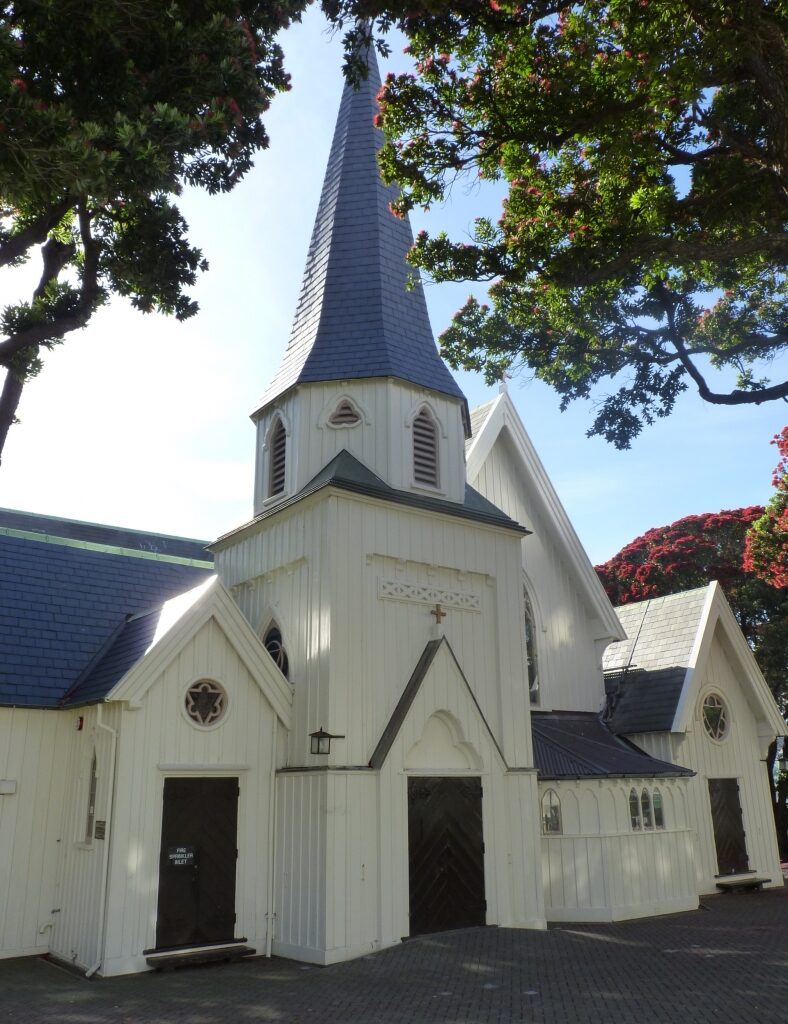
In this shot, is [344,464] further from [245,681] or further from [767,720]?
[767,720]

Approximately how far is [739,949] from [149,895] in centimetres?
891

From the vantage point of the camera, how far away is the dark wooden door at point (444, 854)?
13.1 metres

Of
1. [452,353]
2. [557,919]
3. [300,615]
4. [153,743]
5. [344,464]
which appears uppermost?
[452,353]

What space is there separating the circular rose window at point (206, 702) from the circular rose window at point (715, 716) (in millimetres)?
12966

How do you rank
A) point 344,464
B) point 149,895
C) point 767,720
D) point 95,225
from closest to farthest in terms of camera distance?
point 95,225
point 149,895
point 344,464
point 767,720

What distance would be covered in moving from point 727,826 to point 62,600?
53.1 feet

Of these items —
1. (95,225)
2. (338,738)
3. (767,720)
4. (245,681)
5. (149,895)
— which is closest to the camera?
(95,225)

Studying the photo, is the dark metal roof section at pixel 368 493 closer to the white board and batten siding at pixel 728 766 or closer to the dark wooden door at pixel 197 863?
the dark wooden door at pixel 197 863

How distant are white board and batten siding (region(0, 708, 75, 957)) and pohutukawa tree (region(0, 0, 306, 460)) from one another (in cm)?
678

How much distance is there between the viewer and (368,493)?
14.3 meters

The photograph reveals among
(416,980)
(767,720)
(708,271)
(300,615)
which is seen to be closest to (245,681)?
(300,615)

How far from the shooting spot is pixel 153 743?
1252 cm

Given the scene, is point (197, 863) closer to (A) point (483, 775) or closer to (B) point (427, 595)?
(A) point (483, 775)

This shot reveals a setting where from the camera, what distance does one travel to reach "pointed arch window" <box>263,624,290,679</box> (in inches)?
570
